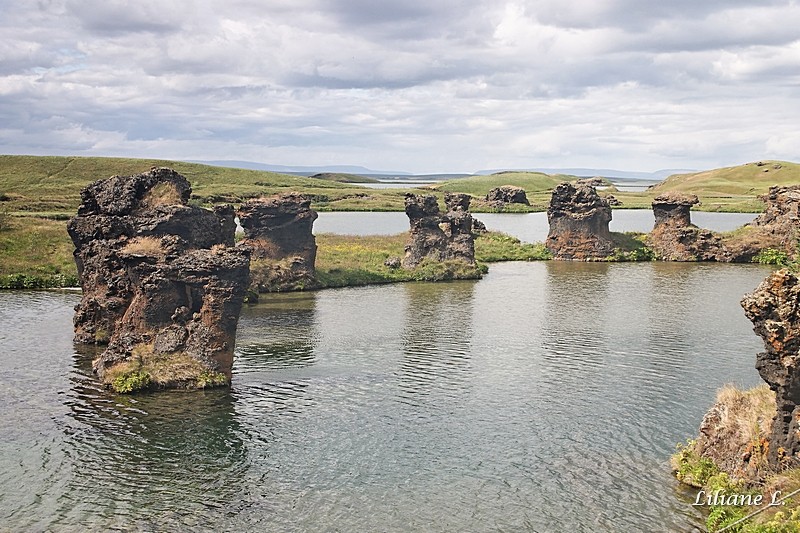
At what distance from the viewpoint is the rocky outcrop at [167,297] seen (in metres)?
42.1

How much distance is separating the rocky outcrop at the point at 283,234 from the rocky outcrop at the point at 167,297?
25304 millimetres

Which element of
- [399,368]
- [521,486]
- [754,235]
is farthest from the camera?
[754,235]

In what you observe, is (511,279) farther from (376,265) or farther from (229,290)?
(229,290)

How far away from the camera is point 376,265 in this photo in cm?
8562

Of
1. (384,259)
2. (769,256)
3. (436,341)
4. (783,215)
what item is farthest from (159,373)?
(783,215)

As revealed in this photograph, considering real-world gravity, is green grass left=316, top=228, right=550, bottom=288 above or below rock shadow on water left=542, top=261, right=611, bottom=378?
above

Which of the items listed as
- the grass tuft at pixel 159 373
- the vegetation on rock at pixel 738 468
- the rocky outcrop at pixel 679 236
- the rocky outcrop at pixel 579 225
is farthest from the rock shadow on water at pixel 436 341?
the rocky outcrop at pixel 679 236

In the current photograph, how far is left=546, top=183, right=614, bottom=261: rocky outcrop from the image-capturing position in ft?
334

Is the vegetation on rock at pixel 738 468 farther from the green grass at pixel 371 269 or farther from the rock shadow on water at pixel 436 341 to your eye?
the green grass at pixel 371 269

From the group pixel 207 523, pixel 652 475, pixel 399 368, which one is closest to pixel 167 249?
pixel 399 368

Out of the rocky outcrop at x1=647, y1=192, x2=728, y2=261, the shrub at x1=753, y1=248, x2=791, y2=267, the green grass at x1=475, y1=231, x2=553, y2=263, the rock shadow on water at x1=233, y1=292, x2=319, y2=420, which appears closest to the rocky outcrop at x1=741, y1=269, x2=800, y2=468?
the rock shadow on water at x1=233, y1=292, x2=319, y2=420

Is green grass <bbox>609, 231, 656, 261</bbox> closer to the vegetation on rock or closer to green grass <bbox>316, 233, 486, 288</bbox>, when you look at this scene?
green grass <bbox>316, 233, 486, 288</bbox>

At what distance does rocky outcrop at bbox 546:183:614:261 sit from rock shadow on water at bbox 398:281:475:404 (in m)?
27.9

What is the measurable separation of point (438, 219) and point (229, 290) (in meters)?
47.8
